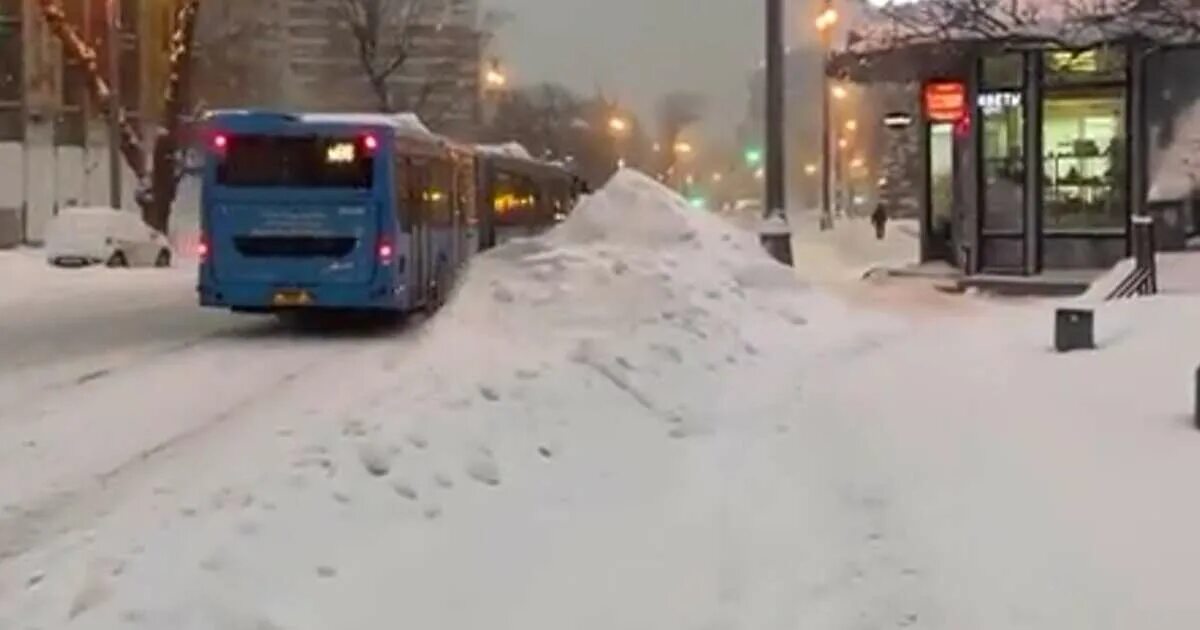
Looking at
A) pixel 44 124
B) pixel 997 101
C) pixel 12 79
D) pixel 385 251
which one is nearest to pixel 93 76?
pixel 12 79

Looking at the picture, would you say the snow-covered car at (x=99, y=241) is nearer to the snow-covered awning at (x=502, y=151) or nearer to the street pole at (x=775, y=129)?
the snow-covered awning at (x=502, y=151)

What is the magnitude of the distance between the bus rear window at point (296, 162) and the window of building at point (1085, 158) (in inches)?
668

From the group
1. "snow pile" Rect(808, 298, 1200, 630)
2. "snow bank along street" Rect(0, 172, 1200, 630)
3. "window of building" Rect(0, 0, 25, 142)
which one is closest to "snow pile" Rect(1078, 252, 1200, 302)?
"snow bank along street" Rect(0, 172, 1200, 630)

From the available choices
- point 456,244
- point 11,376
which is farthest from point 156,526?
point 456,244

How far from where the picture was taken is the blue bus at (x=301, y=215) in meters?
24.9

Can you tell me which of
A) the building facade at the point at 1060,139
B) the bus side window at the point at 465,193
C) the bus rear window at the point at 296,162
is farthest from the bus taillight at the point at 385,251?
the building facade at the point at 1060,139

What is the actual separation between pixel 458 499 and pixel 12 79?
63208 mm

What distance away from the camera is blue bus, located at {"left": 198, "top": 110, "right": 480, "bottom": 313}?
24922mm

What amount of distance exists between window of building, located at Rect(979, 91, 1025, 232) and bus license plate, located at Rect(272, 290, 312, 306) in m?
17.5

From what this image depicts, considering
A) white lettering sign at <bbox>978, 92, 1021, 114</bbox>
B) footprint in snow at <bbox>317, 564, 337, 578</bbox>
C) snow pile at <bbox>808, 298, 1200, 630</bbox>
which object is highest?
white lettering sign at <bbox>978, 92, 1021, 114</bbox>

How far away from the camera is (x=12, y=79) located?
70.5m

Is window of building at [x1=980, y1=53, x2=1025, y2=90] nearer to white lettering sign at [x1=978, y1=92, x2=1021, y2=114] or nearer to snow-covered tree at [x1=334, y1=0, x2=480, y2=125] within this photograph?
white lettering sign at [x1=978, y1=92, x2=1021, y2=114]

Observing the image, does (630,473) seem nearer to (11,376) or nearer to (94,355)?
(11,376)

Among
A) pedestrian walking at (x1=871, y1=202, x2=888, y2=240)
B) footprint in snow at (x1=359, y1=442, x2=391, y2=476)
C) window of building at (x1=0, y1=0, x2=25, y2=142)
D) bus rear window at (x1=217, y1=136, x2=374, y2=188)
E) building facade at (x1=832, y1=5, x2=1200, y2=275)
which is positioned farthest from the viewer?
window of building at (x1=0, y1=0, x2=25, y2=142)
